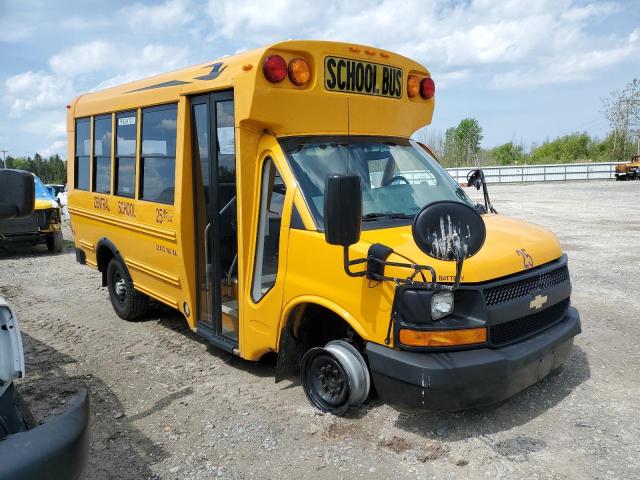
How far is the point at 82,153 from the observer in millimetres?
6918

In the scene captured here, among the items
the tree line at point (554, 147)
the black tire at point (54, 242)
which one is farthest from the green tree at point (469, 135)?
the black tire at point (54, 242)

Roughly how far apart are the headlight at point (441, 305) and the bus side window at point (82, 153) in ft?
17.1

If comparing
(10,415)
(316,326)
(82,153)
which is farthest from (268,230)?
(82,153)

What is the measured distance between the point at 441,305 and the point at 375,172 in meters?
1.36

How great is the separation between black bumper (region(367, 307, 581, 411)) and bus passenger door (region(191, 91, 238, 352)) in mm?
1691

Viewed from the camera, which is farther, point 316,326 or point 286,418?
point 316,326

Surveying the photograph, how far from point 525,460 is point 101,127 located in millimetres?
5612

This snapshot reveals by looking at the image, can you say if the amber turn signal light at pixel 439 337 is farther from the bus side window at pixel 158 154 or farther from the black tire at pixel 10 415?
the bus side window at pixel 158 154

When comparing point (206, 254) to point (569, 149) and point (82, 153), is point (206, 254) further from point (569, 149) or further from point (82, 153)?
point (569, 149)

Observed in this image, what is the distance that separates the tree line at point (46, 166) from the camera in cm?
8269

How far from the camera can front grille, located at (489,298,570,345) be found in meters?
3.42

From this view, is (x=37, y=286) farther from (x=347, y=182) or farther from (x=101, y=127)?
(x=347, y=182)

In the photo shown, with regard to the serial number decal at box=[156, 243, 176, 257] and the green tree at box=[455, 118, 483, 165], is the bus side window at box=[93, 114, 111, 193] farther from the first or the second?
the green tree at box=[455, 118, 483, 165]

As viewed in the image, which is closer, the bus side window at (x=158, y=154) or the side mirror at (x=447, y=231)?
the side mirror at (x=447, y=231)
